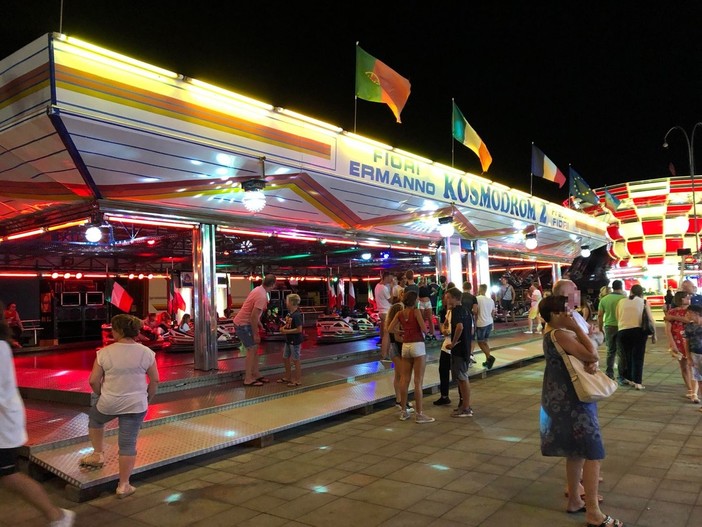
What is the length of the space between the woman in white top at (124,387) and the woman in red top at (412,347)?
3.26 m

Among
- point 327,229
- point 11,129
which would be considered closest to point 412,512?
point 11,129

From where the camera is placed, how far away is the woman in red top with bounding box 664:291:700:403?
283 inches

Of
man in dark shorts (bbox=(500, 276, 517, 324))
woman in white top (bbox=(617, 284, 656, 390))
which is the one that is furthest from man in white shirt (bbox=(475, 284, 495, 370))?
man in dark shorts (bbox=(500, 276, 517, 324))

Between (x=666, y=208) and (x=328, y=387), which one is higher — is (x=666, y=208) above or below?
above

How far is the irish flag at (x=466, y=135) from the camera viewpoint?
11.9m

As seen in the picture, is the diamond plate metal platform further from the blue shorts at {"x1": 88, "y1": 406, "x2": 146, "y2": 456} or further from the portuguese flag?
the portuguese flag

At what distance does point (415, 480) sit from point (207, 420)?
280 centimetres

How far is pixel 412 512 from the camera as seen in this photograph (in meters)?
3.85

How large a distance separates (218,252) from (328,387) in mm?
9121

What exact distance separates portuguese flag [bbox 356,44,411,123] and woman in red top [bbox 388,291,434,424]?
4478 millimetres

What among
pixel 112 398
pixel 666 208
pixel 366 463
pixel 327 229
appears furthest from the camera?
pixel 666 208

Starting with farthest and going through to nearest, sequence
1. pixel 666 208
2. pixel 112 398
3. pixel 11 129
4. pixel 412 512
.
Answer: pixel 666 208
pixel 11 129
pixel 112 398
pixel 412 512

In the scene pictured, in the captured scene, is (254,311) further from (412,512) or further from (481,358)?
(481,358)

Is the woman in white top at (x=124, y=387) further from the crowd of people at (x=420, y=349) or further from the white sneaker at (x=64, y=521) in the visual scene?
the crowd of people at (x=420, y=349)
